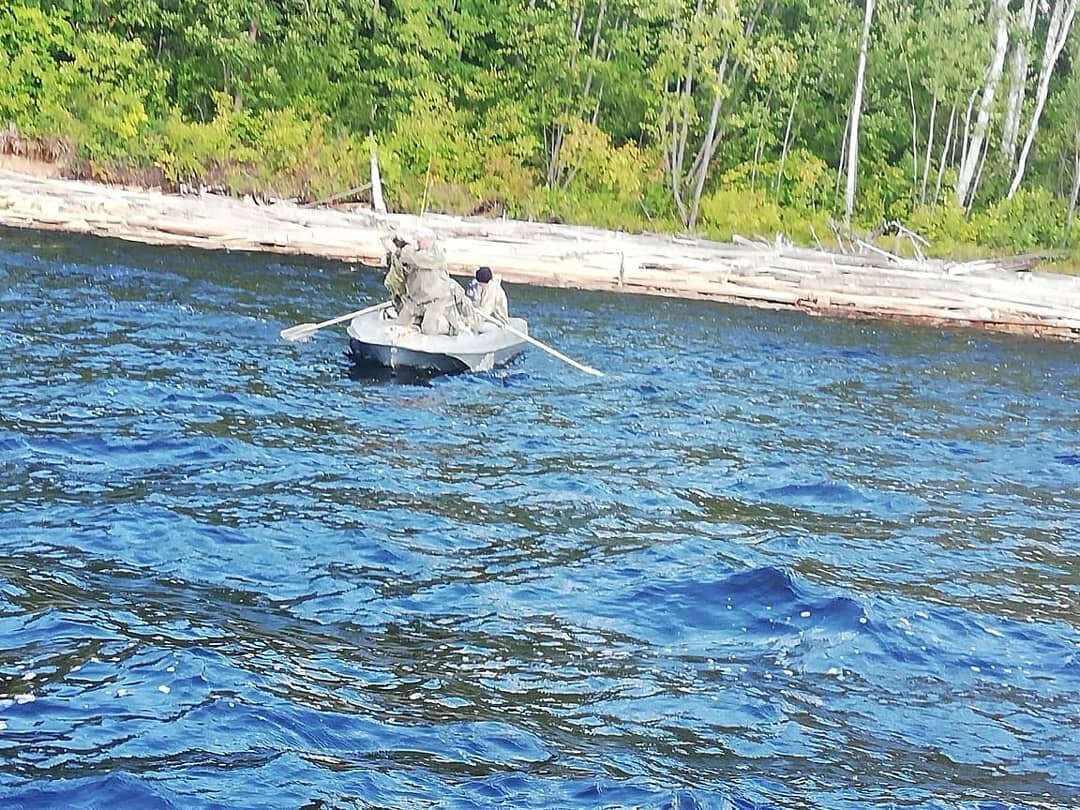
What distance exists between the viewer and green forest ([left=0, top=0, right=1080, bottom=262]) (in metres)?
27.7

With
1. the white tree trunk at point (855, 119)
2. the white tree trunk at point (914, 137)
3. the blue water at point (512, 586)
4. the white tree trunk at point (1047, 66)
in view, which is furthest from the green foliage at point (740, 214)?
the blue water at point (512, 586)

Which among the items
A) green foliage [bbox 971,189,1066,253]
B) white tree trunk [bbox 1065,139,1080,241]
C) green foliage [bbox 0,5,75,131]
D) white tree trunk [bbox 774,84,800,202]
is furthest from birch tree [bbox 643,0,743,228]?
green foliage [bbox 0,5,75,131]

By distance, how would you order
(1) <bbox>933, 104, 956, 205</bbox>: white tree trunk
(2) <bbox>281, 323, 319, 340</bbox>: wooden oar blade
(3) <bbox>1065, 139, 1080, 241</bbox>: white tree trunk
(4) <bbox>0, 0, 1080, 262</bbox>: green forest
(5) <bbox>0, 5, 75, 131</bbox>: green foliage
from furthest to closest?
(1) <bbox>933, 104, 956, 205</bbox>: white tree trunk → (5) <bbox>0, 5, 75, 131</bbox>: green foliage → (4) <bbox>0, 0, 1080, 262</bbox>: green forest → (3) <bbox>1065, 139, 1080, 241</bbox>: white tree trunk → (2) <bbox>281, 323, 319, 340</bbox>: wooden oar blade

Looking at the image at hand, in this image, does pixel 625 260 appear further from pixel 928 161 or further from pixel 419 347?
pixel 419 347

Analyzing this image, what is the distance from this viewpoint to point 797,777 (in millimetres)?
6172

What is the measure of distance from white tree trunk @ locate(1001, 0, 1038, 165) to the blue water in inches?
606

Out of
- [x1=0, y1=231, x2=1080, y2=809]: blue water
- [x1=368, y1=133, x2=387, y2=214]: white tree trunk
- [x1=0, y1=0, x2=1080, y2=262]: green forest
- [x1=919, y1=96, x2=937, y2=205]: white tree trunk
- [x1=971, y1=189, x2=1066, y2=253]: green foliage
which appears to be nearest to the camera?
[x1=0, y1=231, x2=1080, y2=809]: blue water

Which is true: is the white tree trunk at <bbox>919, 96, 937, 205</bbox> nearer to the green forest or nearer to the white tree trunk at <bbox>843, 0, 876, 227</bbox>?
the green forest

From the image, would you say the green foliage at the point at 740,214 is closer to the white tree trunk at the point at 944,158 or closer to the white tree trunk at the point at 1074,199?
the white tree trunk at the point at 944,158

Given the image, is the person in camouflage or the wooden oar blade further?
the wooden oar blade

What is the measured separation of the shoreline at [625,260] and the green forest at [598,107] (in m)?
2.62

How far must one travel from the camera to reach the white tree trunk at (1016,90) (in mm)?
28891

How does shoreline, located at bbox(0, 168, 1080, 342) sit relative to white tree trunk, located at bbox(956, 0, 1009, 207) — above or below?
below

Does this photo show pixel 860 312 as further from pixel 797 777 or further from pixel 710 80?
pixel 797 777
